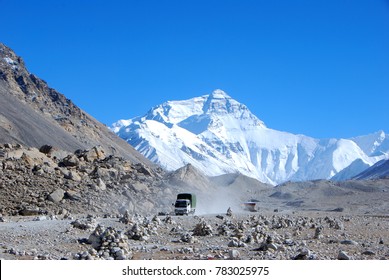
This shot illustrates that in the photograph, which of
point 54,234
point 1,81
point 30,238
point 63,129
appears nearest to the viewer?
point 30,238

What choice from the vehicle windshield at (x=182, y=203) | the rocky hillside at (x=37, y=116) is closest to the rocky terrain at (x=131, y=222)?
the vehicle windshield at (x=182, y=203)

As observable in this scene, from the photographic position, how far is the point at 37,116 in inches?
3575

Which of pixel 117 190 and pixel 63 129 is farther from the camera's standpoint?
pixel 63 129

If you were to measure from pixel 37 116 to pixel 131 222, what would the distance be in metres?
69.8

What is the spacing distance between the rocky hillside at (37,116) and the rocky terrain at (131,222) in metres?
22.4

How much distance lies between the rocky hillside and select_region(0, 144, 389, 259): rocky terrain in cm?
2238

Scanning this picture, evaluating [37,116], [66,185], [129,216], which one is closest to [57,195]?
[66,185]

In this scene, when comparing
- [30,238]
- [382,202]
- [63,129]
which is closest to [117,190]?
[30,238]

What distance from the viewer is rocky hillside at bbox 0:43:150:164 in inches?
3034
